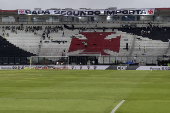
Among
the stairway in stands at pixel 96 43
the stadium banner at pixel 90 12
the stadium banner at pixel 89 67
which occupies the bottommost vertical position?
the stadium banner at pixel 89 67

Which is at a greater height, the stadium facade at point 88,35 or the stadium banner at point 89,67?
the stadium facade at point 88,35

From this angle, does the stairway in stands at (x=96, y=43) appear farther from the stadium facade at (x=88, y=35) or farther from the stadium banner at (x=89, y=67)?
the stadium banner at (x=89, y=67)

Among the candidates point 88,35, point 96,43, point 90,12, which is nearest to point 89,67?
point 96,43

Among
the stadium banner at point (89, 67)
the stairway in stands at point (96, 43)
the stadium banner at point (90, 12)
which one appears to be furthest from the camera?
the stadium banner at point (90, 12)

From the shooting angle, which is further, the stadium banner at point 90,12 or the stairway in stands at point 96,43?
the stadium banner at point 90,12

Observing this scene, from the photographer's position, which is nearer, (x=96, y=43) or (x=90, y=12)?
(x=96, y=43)

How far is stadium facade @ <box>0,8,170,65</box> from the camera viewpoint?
78.0 metres

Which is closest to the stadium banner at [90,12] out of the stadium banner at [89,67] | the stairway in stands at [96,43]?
the stairway in stands at [96,43]

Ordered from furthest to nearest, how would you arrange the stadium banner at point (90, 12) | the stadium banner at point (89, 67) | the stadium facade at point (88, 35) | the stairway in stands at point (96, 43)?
the stadium banner at point (90, 12), the stairway in stands at point (96, 43), the stadium facade at point (88, 35), the stadium banner at point (89, 67)

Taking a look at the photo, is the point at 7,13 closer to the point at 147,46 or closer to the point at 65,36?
the point at 65,36

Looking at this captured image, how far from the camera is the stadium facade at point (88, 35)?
78.0 metres

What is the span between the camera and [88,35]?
314ft

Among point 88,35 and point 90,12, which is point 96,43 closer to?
point 88,35

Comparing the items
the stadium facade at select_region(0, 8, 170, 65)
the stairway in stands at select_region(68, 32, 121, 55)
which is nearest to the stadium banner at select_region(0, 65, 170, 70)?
the stadium facade at select_region(0, 8, 170, 65)
